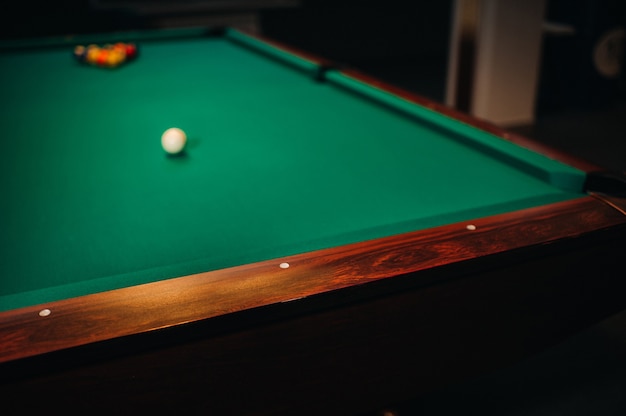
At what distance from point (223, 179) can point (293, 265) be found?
1.45ft

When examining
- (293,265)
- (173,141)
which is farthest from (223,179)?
(293,265)

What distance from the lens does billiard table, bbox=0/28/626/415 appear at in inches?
26.3

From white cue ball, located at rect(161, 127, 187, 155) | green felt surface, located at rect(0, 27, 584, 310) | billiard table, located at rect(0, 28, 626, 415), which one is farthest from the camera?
white cue ball, located at rect(161, 127, 187, 155)

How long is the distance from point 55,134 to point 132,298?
105 centimetres

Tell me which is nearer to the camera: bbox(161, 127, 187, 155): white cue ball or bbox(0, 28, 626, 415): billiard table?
bbox(0, 28, 626, 415): billiard table

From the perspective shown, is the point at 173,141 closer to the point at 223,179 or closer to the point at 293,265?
the point at 223,179

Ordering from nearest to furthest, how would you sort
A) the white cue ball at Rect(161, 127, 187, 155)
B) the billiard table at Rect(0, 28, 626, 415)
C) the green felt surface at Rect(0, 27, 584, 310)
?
the billiard table at Rect(0, 28, 626, 415), the green felt surface at Rect(0, 27, 584, 310), the white cue ball at Rect(161, 127, 187, 155)

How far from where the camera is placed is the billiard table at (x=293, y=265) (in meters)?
0.67

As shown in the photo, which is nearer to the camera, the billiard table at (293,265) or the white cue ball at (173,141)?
the billiard table at (293,265)

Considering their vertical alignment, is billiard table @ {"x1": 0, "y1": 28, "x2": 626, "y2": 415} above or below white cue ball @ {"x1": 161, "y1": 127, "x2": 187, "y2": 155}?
below

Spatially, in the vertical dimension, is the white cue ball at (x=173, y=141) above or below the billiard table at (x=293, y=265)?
above

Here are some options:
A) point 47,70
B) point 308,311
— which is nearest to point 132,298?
point 308,311

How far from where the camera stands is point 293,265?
2.48 feet

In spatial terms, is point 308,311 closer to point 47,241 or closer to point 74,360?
point 74,360
